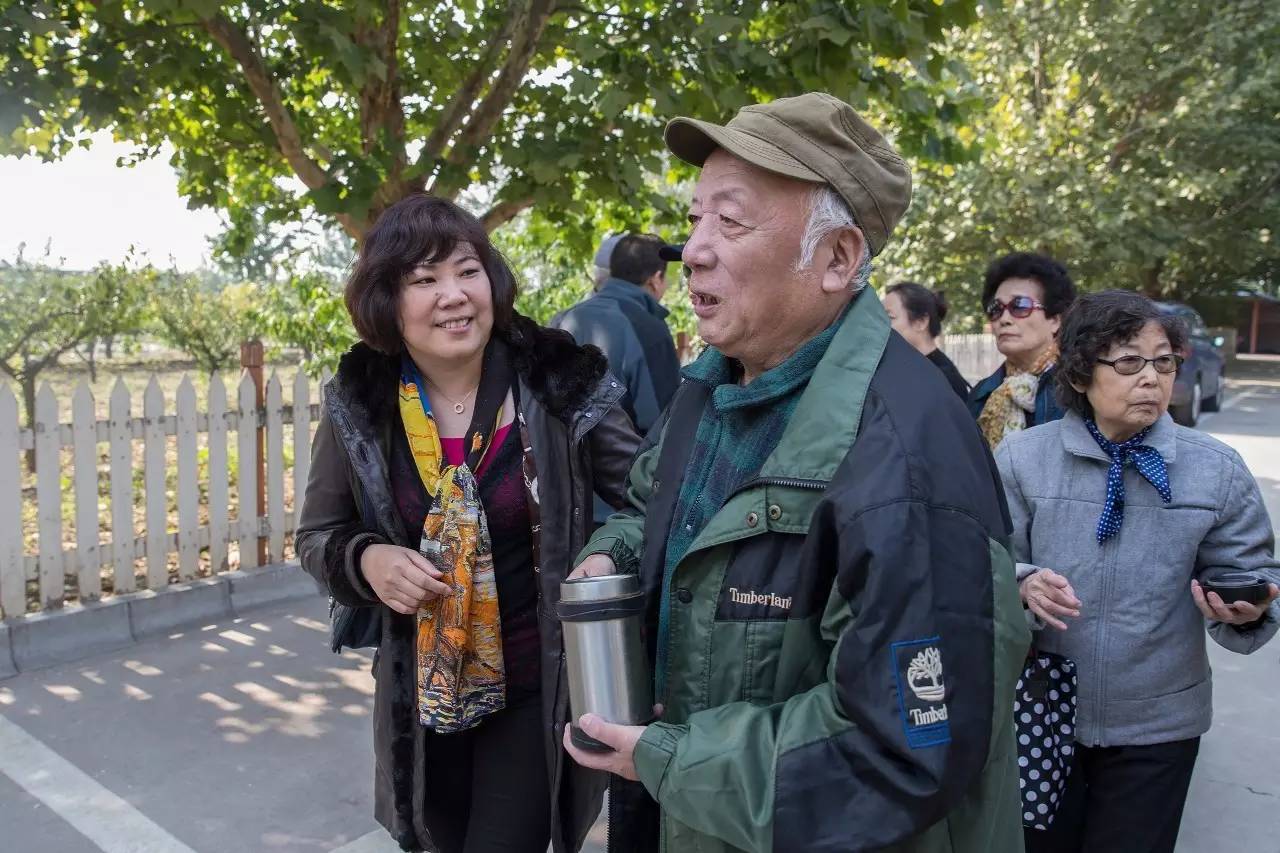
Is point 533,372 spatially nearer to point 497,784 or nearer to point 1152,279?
point 497,784

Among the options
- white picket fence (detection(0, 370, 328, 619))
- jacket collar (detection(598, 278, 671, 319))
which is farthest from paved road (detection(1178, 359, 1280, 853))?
white picket fence (detection(0, 370, 328, 619))

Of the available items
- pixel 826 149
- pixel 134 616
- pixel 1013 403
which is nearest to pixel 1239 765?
pixel 1013 403

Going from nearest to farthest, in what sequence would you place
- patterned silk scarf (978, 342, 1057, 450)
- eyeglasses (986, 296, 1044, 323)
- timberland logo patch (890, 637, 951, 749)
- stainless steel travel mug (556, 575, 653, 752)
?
timberland logo patch (890, 637, 951, 749)
stainless steel travel mug (556, 575, 653, 752)
patterned silk scarf (978, 342, 1057, 450)
eyeglasses (986, 296, 1044, 323)

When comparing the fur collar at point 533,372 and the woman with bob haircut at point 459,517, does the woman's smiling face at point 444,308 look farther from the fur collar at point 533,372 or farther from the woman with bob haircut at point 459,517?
the fur collar at point 533,372

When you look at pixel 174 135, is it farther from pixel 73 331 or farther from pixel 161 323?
pixel 161 323

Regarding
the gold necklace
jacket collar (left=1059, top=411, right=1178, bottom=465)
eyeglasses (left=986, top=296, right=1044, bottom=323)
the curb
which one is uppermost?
eyeglasses (left=986, top=296, right=1044, bottom=323)

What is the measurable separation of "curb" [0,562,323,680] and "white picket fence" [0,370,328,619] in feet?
0.50

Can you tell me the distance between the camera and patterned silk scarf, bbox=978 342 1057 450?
3533mm

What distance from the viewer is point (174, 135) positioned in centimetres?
707

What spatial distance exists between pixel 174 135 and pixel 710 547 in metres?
6.84

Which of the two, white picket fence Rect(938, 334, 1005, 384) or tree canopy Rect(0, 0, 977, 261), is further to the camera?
white picket fence Rect(938, 334, 1005, 384)

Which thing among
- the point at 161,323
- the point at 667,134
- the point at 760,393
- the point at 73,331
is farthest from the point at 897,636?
the point at 161,323

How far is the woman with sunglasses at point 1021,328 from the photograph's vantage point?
3566 mm

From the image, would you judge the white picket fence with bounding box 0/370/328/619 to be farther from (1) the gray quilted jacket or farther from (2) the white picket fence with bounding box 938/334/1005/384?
(2) the white picket fence with bounding box 938/334/1005/384
